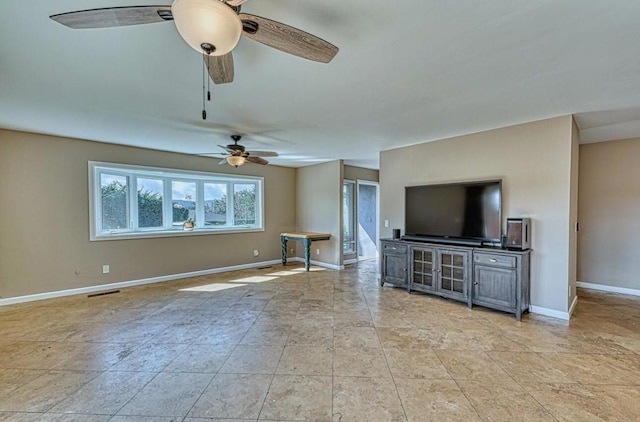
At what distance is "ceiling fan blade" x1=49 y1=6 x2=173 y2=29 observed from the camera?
50.1 inches

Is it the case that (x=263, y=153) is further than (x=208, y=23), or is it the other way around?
(x=263, y=153)

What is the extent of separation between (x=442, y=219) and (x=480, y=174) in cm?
84

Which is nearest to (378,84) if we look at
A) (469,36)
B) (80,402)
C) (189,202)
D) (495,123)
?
(469,36)

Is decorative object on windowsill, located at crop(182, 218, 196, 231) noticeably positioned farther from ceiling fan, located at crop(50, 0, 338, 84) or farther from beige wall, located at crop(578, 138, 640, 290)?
beige wall, located at crop(578, 138, 640, 290)

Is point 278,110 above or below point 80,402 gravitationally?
above

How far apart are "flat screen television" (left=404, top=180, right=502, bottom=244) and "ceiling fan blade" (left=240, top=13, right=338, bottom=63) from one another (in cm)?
329

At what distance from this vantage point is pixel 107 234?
4828 millimetres

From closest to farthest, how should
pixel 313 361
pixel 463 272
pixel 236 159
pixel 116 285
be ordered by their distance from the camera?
pixel 313 361 < pixel 463 272 < pixel 236 159 < pixel 116 285

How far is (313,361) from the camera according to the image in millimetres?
2504

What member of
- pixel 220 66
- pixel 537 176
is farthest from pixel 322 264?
pixel 220 66

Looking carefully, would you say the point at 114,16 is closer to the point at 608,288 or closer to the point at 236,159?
the point at 236,159

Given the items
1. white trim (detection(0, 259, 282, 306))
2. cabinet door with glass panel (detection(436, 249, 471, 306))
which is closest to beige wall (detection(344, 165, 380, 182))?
white trim (detection(0, 259, 282, 306))

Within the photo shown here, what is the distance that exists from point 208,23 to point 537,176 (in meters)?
4.04

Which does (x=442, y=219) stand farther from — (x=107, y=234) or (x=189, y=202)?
(x=107, y=234)
